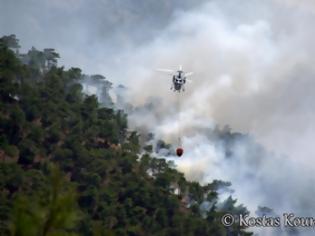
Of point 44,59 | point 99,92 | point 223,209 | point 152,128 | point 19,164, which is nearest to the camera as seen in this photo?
point 19,164

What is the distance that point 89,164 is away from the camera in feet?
389

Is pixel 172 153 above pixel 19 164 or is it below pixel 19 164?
above

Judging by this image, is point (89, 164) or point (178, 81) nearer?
point (178, 81)

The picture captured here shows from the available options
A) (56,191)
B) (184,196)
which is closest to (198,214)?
(184,196)

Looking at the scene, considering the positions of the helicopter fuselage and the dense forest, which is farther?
the dense forest

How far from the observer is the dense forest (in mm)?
110312

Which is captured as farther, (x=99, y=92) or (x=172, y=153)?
(x=99, y=92)

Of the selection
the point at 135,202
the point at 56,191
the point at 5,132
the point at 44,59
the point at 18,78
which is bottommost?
the point at 56,191

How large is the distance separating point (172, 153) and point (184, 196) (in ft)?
132

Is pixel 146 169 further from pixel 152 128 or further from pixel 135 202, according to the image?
pixel 152 128

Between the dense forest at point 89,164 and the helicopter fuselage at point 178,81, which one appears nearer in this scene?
the helicopter fuselage at point 178,81

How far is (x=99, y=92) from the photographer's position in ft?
629

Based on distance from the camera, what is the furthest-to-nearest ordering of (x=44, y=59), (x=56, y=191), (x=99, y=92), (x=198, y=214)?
1. (x=99, y=92)
2. (x=44, y=59)
3. (x=198, y=214)
4. (x=56, y=191)

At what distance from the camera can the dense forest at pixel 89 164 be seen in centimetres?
11031
